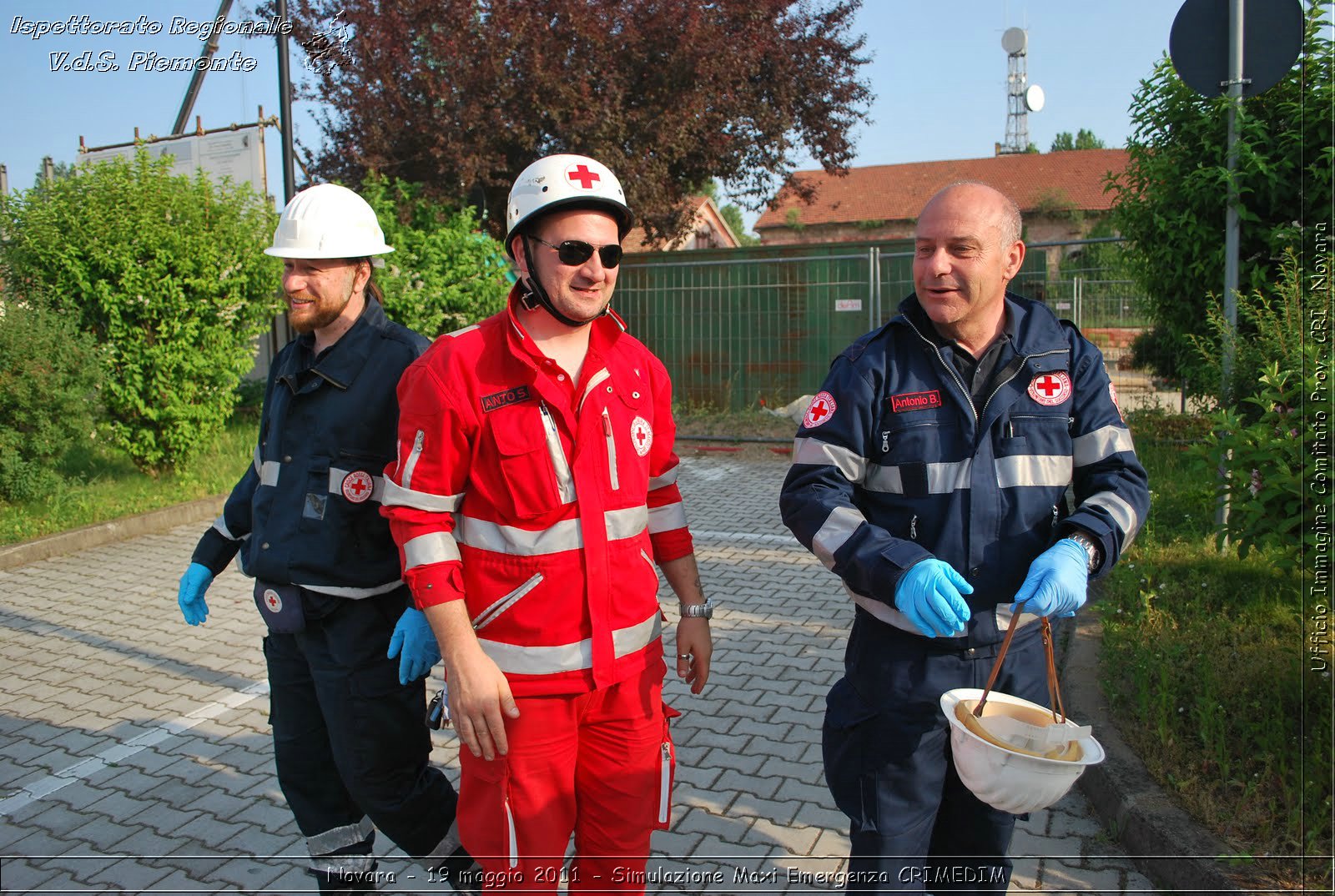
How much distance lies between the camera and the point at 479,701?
7.59ft

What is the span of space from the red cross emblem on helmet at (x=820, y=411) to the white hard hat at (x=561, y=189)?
702mm

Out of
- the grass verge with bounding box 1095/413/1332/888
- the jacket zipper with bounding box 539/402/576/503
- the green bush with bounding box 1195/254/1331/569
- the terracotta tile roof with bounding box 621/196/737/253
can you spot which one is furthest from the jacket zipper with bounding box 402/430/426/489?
the green bush with bounding box 1195/254/1331/569

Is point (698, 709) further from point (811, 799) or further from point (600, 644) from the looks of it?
point (600, 644)

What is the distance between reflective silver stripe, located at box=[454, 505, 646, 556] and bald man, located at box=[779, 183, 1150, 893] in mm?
541

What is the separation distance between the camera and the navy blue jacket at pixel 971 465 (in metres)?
2.46

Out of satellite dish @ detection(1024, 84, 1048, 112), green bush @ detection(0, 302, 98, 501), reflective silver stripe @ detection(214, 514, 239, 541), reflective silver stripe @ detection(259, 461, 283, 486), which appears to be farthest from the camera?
satellite dish @ detection(1024, 84, 1048, 112)

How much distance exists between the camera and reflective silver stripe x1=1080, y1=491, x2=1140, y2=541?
244 cm

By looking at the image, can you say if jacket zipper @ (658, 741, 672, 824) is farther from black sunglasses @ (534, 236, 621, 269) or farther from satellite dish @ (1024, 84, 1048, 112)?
satellite dish @ (1024, 84, 1048, 112)

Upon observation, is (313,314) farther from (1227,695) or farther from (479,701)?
(1227,695)

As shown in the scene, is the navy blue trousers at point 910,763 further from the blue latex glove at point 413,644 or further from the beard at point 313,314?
the beard at point 313,314

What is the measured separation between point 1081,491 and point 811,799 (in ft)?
6.13

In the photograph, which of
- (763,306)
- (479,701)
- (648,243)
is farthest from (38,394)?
(648,243)

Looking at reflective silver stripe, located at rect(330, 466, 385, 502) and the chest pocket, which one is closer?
the chest pocket

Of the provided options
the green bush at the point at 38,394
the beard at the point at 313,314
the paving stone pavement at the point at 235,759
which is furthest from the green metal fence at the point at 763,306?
the beard at the point at 313,314
